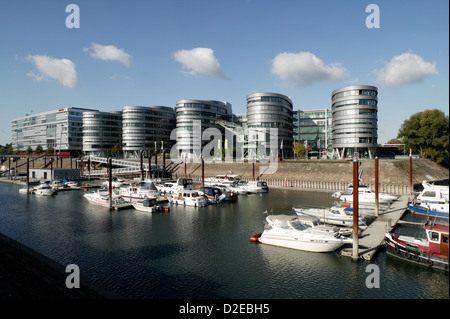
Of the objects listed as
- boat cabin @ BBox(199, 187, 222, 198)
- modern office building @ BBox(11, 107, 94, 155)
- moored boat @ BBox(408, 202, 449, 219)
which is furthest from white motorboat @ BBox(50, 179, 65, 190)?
modern office building @ BBox(11, 107, 94, 155)

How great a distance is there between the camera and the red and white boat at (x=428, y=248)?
20611 millimetres

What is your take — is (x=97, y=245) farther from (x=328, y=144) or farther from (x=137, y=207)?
(x=328, y=144)

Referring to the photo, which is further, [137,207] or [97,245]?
[137,207]

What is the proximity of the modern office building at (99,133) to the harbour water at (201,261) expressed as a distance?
131577 millimetres

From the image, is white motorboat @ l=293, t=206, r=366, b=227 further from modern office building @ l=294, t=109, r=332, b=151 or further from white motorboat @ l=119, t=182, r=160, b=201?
modern office building @ l=294, t=109, r=332, b=151

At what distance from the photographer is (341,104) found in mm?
100750

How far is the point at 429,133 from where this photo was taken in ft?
264

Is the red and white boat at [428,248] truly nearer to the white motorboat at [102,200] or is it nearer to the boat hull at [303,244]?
the boat hull at [303,244]

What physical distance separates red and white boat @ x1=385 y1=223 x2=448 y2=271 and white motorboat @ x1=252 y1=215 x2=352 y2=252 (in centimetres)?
388

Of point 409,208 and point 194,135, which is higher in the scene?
point 194,135

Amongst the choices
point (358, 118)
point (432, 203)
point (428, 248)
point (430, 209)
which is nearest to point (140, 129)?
point (358, 118)

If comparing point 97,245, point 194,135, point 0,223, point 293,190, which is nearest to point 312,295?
point 97,245

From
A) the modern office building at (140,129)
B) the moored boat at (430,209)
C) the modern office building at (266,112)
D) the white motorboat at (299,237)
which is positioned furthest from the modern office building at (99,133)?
the moored boat at (430,209)
